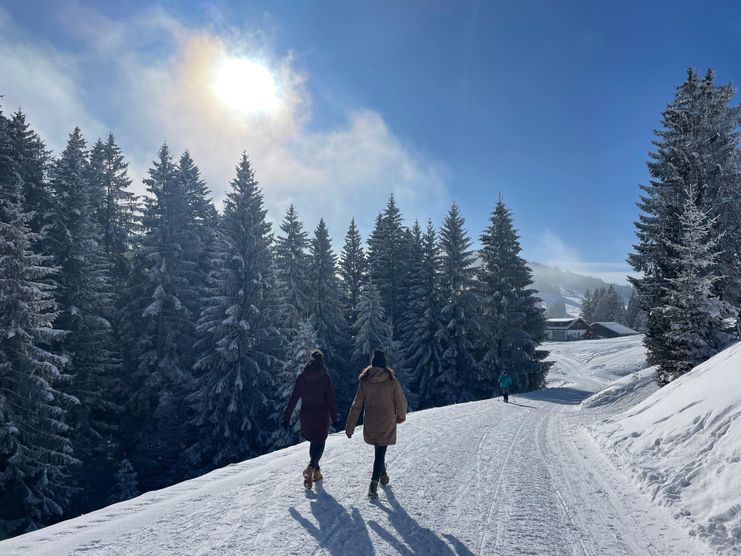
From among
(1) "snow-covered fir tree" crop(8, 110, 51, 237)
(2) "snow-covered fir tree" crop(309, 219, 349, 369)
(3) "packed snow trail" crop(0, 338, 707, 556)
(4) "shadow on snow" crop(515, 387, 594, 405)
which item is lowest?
(4) "shadow on snow" crop(515, 387, 594, 405)

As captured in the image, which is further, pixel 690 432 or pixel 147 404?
pixel 147 404

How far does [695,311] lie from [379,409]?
14.1m

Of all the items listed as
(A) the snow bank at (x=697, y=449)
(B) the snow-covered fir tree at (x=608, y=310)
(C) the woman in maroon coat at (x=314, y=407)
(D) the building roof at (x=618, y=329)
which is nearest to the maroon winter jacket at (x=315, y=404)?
(C) the woman in maroon coat at (x=314, y=407)

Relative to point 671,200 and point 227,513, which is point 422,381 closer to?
point 671,200

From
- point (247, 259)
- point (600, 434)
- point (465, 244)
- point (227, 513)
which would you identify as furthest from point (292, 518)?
point (465, 244)

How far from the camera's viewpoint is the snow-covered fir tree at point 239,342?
22.2 meters

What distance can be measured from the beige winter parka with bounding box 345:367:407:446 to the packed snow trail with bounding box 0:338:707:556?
869 mm

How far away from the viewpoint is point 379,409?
6090 millimetres

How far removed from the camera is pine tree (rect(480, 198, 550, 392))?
30156mm

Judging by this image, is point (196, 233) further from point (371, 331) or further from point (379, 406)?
point (379, 406)

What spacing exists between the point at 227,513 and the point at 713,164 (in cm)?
2479

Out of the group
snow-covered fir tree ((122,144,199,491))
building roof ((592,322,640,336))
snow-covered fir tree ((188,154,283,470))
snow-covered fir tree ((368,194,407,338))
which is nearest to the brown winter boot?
snow-covered fir tree ((188,154,283,470))

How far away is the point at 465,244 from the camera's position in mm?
32844

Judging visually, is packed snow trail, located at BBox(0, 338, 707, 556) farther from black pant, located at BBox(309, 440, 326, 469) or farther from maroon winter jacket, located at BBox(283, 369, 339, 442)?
maroon winter jacket, located at BBox(283, 369, 339, 442)
